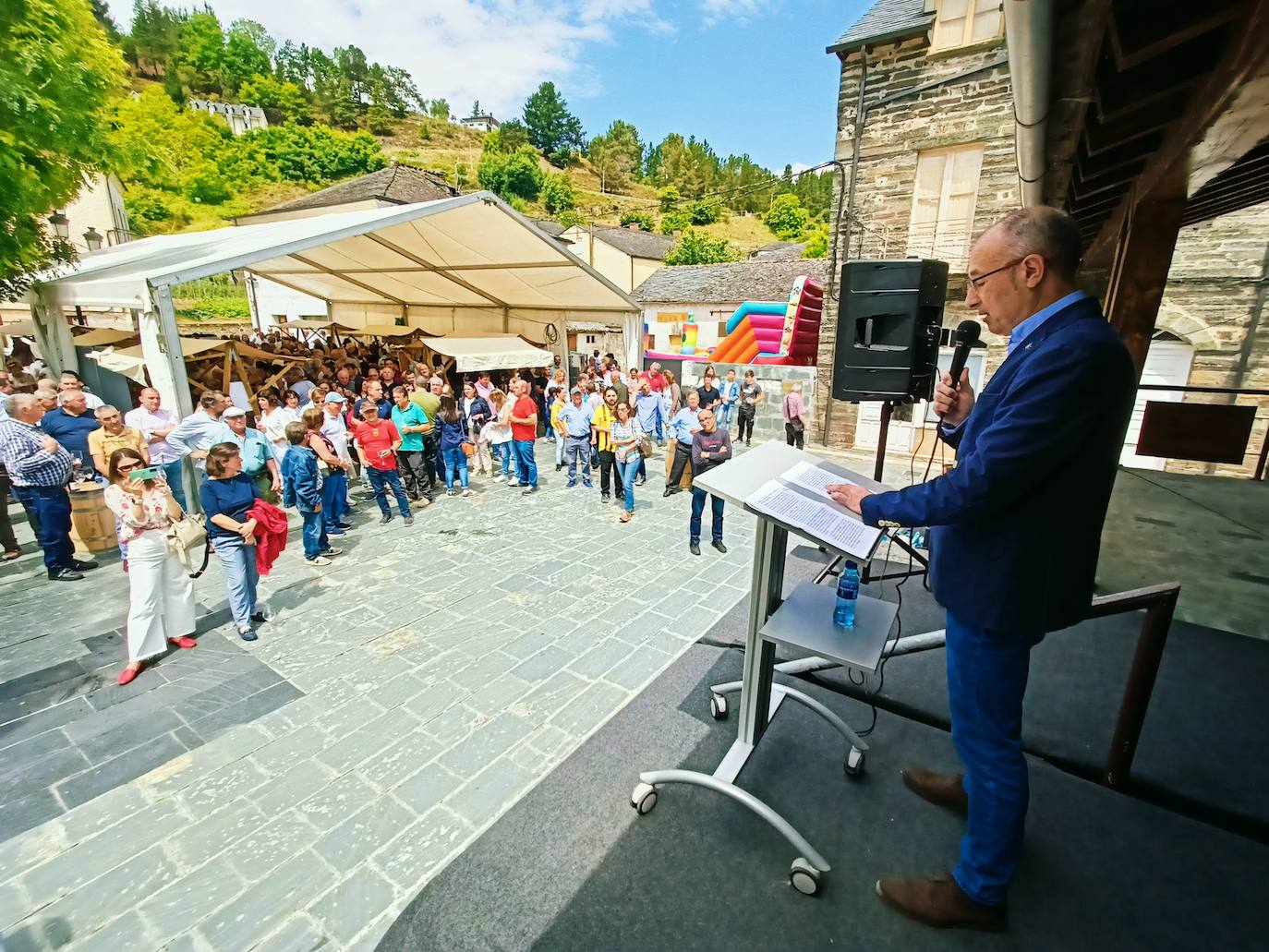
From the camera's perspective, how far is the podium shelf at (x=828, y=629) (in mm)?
2346

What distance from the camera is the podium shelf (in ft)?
7.70

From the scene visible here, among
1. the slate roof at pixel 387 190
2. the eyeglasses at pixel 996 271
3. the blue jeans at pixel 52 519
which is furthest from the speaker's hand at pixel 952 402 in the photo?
the slate roof at pixel 387 190

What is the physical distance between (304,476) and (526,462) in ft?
12.0

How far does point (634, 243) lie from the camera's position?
41.8 meters

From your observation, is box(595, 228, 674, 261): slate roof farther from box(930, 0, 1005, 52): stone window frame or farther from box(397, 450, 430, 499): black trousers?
box(397, 450, 430, 499): black trousers

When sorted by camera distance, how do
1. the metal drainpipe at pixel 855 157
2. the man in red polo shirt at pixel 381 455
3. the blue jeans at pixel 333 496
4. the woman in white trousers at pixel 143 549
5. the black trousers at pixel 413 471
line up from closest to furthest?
the woman in white trousers at pixel 143 549, the blue jeans at pixel 333 496, the man in red polo shirt at pixel 381 455, the black trousers at pixel 413 471, the metal drainpipe at pixel 855 157

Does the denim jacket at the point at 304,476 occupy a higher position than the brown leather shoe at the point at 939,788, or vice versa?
the denim jacket at the point at 304,476

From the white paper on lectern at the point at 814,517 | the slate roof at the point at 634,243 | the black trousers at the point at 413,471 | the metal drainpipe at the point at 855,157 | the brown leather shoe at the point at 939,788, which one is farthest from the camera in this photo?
the slate roof at the point at 634,243

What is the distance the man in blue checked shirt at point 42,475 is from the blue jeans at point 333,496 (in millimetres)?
2355

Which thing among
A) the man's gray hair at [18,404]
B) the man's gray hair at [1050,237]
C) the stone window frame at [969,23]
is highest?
the stone window frame at [969,23]

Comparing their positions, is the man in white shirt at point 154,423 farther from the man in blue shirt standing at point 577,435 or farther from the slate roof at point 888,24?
the slate roof at point 888,24

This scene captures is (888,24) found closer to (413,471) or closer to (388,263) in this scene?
(388,263)

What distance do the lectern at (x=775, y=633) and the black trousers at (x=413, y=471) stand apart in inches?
261

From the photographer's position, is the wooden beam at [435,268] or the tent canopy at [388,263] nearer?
the tent canopy at [388,263]
